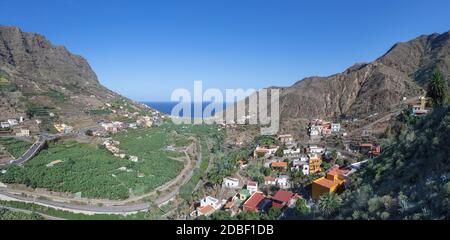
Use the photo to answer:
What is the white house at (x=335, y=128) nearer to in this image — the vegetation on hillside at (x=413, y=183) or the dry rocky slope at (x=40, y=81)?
the vegetation on hillside at (x=413, y=183)

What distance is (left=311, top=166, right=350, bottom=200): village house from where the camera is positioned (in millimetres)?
19453

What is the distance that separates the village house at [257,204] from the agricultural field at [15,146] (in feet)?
87.0

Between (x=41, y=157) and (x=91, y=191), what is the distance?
1068 cm

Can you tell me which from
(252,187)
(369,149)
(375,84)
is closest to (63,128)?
(252,187)

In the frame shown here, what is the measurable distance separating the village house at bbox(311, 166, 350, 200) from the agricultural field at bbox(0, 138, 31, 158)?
102 ft

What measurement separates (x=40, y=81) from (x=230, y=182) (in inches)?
2256

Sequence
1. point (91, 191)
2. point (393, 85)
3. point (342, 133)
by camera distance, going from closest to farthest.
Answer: point (91, 191) < point (342, 133) < point (393, 85)

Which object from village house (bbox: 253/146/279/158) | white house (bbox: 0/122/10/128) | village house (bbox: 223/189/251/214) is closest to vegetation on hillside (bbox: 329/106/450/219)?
village house (bbox: 223/189/251/214)

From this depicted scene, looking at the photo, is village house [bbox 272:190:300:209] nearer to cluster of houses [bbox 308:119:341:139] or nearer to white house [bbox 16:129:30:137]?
cluster of houses [bbox 308:119:341:139]

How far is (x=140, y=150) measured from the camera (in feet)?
132

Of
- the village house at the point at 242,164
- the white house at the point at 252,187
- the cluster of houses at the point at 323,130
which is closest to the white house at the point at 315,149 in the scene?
the village house at the point at 242,164

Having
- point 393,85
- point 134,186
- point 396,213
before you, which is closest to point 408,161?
point 396,213
